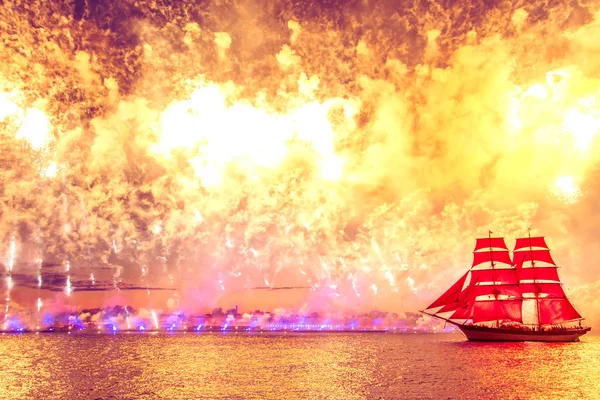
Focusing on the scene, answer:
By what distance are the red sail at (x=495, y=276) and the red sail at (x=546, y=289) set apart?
359 inches

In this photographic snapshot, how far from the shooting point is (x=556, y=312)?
175m

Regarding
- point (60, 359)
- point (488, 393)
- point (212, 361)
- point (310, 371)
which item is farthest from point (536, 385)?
point (60, 359)

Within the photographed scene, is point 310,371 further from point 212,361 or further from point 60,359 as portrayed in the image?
point 60,359

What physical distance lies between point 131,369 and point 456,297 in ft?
369

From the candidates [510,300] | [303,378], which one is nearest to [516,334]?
[510,300]

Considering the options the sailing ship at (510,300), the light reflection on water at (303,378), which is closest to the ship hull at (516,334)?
the sailing ship at (510,300)

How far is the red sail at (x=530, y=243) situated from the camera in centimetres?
18438

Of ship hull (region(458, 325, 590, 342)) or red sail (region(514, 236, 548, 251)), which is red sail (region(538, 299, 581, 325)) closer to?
ship hull (region(458, 325, 590, 342))

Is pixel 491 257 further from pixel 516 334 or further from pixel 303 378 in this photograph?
pixel 303 378

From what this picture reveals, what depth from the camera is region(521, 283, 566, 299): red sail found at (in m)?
179

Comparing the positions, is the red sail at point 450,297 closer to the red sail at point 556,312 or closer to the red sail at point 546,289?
the red sail at point 556,312

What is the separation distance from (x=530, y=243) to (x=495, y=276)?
19024 mm

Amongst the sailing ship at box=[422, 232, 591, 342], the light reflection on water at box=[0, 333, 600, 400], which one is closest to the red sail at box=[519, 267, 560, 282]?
the sailing ship at box=[422, 232, 591, 342]

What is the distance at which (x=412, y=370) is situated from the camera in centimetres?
8550
